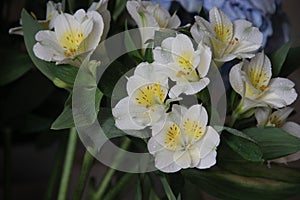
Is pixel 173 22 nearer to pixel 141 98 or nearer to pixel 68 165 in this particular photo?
pixel 141 98

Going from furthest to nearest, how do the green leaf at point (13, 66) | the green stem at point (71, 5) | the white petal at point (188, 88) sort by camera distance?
the green leaf at point (13, 66) → the green stem at point (71, 5) → the white petal at point (188, 88)

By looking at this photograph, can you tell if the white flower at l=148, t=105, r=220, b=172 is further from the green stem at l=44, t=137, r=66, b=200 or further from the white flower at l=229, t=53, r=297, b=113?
the green stem at l=44, t=137, r=66, b=200

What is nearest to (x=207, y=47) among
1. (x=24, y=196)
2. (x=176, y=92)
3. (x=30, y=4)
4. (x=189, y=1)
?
(x=176, y=92)

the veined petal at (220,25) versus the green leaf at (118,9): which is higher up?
the veined petal at (220,25)

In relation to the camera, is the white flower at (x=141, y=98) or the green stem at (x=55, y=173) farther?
the green stem at (x=55, y=173)

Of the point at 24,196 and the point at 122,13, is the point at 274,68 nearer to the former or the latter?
the point at 122,13

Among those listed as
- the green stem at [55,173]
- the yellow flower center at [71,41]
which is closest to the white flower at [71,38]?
the yellow flower center at [71,41]

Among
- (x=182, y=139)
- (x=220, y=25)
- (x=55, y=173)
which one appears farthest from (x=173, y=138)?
(x=55, y=173)

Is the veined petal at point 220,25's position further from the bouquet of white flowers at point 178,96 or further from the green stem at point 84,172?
the green stem at point 84,172

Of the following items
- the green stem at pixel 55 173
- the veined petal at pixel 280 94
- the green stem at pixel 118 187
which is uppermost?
Answer: the veined petal at pixel 280 94
